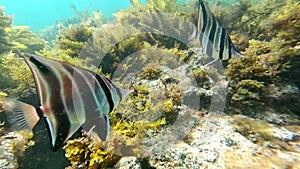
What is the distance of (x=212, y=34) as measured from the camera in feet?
7.55

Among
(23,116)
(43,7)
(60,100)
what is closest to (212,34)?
(60,100)

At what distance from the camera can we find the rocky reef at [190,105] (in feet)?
8.96

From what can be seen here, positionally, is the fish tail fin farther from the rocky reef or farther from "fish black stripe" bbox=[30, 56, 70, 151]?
the rocky reef

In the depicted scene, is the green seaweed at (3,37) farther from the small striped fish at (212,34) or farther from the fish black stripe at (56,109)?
the fish black stripe at (56,109)

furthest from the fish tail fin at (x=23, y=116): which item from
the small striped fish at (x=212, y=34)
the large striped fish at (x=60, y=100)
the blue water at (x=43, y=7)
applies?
the blue water at (x=43, y=7)

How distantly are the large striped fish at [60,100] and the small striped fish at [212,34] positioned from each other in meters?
1.41

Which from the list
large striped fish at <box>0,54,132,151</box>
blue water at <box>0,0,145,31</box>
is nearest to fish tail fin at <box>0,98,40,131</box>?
large striped fish at <box>0,54,132,151</box>

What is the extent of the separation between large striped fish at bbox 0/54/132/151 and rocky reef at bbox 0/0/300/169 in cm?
150

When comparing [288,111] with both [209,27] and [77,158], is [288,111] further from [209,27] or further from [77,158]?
[77,158]

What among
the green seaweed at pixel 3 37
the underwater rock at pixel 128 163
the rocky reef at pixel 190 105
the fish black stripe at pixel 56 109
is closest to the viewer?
the fish black stripe at pixel 56 109

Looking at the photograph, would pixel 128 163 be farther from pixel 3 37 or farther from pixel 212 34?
pixel 3 37

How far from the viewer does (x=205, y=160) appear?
8.45 feet

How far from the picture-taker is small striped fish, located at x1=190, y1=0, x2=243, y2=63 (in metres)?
2.27

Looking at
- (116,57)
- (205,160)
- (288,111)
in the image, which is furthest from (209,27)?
(116,57)
